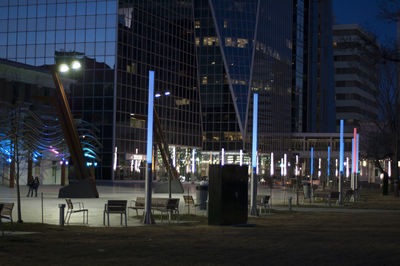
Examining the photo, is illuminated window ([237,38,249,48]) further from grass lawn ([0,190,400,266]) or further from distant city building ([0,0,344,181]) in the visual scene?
grass lawn ([0,190,400,266])

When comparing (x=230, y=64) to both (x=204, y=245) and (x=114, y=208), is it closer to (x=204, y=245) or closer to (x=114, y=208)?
(x=114, y=208)

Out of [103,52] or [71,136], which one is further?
[103,52]

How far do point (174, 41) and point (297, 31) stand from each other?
46.2 meters

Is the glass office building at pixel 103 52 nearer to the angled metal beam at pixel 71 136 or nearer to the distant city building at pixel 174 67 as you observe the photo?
the distant city building at pixel 174 67

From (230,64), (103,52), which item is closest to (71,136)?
(103,52)

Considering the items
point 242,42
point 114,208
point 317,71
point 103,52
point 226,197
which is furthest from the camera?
point 317,71

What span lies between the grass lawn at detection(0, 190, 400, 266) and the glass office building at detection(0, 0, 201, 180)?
215ft

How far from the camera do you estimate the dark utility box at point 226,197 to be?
21938mm

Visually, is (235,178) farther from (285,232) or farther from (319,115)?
(319,115)

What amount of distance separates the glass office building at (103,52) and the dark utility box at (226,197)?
6291cm

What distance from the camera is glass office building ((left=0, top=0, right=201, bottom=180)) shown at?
8819 centimetres

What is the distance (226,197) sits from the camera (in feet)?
72.6

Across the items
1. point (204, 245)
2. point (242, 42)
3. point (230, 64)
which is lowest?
point (204, 245)

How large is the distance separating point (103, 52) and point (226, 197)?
68718 mm
